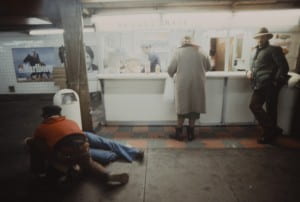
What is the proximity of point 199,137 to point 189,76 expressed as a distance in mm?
1195

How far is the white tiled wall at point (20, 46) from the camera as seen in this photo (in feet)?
22.3

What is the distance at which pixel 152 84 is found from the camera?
4125mm

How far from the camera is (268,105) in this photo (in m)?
3.47

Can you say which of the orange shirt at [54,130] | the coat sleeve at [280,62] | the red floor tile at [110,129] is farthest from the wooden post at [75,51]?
the coat sleeve at [280,62]

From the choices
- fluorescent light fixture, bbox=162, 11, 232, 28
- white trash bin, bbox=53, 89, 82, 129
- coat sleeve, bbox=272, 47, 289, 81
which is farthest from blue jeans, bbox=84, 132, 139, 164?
fluorescent light fixture, bbox=162, 11, 232, 28

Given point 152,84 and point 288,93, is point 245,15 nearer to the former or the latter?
point 288,93

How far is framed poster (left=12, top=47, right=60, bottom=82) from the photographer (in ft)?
22.8

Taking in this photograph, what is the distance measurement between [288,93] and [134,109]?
2916mm

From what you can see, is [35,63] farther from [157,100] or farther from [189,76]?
[189,76]

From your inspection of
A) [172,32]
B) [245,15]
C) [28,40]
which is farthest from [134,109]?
[28,40]

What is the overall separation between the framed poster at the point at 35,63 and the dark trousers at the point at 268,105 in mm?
6339

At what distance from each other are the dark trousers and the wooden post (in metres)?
2.99

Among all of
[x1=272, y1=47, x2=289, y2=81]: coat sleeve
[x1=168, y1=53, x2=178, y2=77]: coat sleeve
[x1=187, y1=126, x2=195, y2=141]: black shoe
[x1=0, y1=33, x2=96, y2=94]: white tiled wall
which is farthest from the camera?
[x1=0, y1=33, x2=96, y2=94]: white tiled wall

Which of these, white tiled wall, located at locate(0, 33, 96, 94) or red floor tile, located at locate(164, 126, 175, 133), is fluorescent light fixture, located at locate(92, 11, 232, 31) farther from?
white tiled wall, located at locate(0, 33, 96, 94)
